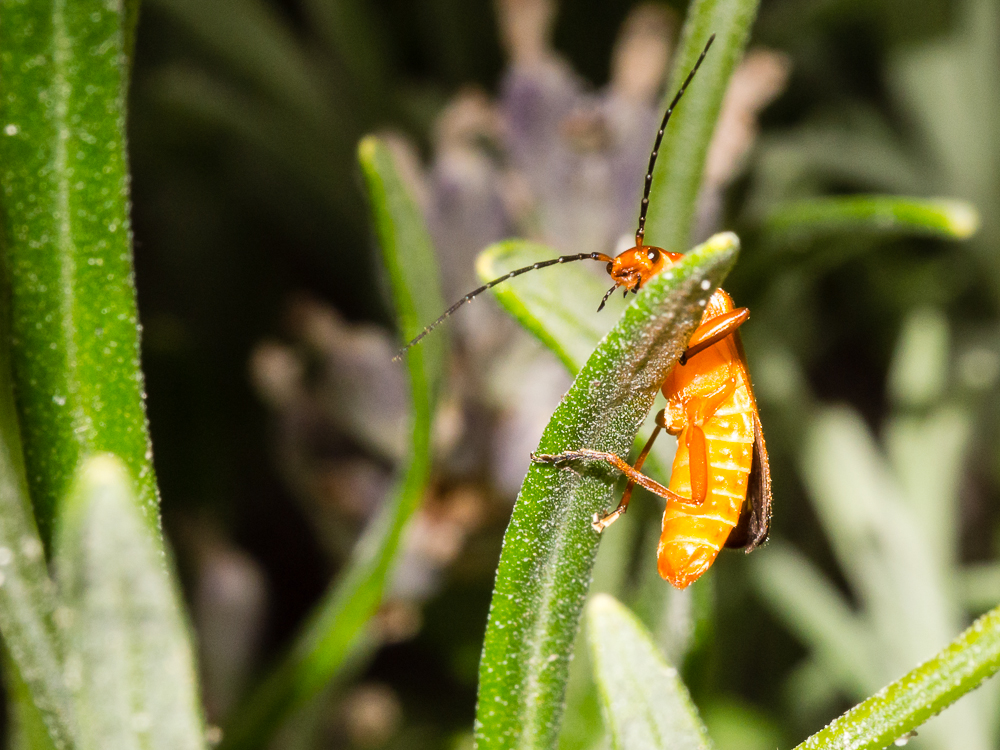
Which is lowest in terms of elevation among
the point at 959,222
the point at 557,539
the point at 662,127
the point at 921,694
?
the point at 921,694

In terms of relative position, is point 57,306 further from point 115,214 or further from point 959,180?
point 959,180

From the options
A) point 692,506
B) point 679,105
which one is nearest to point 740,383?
point 692,506

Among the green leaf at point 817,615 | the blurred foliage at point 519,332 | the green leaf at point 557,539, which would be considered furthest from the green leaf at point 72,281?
the green leaf at point 817,615

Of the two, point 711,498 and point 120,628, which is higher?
point 711,498

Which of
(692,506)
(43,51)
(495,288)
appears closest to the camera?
(43,51)

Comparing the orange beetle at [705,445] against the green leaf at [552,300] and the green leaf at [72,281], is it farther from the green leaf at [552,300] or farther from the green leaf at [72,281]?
the green leaf at [72,281]

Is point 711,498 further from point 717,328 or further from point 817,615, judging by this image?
point 817,615

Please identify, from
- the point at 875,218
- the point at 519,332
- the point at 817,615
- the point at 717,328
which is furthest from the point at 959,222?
the point at 817,615

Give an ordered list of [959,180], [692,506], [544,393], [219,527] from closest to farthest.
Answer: [692,506], [544,393], [219,527], [959,180]
